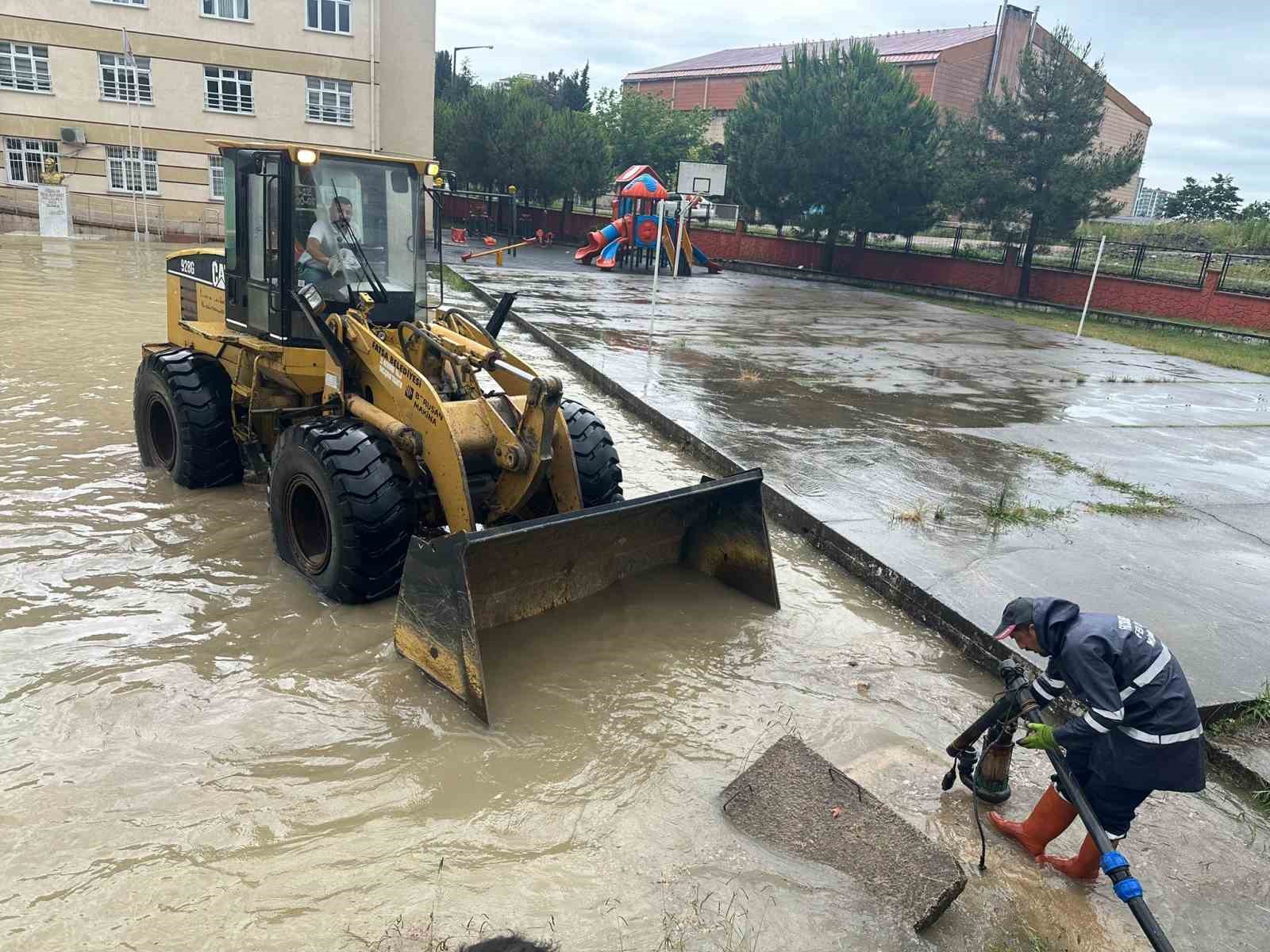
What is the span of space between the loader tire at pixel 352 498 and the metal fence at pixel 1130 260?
88.5 ft

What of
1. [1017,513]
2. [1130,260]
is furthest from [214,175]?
[1017,513]

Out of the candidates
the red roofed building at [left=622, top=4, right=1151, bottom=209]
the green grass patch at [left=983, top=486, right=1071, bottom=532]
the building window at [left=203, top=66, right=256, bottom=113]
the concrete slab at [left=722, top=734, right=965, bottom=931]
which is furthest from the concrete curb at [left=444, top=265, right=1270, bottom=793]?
the red roofed building at [left=622, top=4, right=1151, bottom=209]

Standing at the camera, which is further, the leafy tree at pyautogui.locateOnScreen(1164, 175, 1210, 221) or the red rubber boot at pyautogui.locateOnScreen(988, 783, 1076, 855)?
the leafy tree at pyautogui.locateOnScreen(1164, 175, 1210, 221)

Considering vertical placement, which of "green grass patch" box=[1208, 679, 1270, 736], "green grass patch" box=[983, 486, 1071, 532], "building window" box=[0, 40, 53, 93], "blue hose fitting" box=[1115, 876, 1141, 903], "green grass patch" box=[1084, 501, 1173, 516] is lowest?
"green grass patch" box=[1208, 679, 1270, 736]

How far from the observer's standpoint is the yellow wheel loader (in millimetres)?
4957

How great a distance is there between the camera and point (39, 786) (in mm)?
3730

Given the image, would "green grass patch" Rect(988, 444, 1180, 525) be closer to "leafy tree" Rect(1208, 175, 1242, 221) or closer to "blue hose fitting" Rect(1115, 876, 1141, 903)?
"blue hose fitting" Rect(1115, 876, 1141, 903)

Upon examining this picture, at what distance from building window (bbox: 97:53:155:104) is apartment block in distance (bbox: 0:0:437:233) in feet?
Answer: 0.12

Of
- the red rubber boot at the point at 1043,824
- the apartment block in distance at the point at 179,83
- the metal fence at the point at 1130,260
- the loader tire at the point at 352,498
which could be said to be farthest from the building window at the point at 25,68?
the red rubber boot at the point at 1043,824

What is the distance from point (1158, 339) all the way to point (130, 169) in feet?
105

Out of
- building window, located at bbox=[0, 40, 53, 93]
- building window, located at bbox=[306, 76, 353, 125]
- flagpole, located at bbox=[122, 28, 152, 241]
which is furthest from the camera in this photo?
building window, located at bbox=[306, 76, 353, 125]

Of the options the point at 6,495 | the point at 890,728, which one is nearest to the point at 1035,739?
the point at 890,728

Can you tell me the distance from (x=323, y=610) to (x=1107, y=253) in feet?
95.0

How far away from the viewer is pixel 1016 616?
367 centimetres
